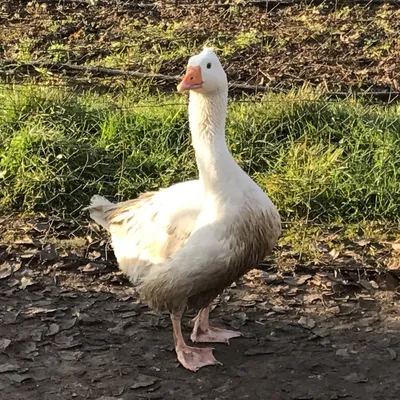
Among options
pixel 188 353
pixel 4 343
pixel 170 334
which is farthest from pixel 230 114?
pixel 4 343

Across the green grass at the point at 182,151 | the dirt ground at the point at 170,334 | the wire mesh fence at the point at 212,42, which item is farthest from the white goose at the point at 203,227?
the wire mesh fence at the point at 212,42

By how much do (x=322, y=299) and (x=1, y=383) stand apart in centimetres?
209

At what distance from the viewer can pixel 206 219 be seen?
3.59 meters

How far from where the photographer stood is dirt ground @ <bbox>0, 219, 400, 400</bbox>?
3703mm

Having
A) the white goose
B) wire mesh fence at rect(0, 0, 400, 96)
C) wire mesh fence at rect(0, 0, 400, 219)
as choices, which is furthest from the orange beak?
wire mesh fence at rect(0, 0, 400, 96)

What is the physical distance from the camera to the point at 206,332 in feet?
13.6

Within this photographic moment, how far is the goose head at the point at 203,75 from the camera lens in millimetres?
3527

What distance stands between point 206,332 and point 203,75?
62.0 inches

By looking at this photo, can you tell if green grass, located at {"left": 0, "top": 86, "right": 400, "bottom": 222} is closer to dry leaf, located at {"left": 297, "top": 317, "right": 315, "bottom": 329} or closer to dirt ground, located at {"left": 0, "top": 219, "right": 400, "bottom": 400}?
dirt ground, located at {"left": 0, "top": 219, "right": 400, "bottom": 400}

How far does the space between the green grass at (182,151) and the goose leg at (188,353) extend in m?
1.88

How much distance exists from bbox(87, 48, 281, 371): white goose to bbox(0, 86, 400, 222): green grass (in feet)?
5.90

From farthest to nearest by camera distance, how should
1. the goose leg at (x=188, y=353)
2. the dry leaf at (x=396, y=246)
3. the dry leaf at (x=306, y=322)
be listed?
the dry leaf at (x=396, y=246) < the dry leaf at (x=306, y=322) < the goose leg at (x=188, y=353)

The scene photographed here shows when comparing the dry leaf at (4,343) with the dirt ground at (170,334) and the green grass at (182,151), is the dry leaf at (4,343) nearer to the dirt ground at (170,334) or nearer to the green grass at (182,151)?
the dirt ground at (170,334)

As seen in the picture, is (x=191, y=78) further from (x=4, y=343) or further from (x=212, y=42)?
(x=212, y=42)
